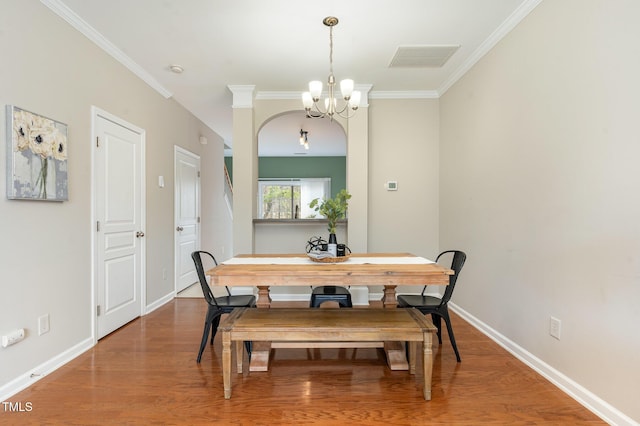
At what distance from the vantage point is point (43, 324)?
2.19 meters

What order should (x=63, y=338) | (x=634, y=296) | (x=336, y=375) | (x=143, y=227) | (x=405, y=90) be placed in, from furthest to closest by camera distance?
(x=405, y=90), (x=143, y=227), (x=63, y=338), (x=336, y=375), (x=634, y=296)

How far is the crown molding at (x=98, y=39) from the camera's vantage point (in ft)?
7.48

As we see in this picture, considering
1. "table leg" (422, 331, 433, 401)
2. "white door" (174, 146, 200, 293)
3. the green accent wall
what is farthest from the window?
"table leg" (422, 331, 433, 401)

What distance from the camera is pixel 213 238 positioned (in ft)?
19.3

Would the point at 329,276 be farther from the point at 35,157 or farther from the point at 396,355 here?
the point at 35,157

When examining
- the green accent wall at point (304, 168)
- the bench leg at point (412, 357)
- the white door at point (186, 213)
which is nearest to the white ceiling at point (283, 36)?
the white door at point (186, 213)

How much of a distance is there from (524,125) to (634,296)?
4.37 ft

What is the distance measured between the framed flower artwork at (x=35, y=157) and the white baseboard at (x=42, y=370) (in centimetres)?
112

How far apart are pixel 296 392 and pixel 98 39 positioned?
3.15m

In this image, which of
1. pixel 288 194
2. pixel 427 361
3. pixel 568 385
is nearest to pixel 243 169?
pixel 427 361

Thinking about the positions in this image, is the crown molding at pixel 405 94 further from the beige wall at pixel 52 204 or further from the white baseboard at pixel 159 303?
the white baseboard at pixel 159 303

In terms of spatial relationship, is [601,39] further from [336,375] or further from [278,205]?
[278,205]

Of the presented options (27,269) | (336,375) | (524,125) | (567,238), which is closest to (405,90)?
(524,125)

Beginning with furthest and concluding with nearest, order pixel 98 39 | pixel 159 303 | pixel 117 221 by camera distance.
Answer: pixel 159 303
pixel 117 221
pixel 98 39
